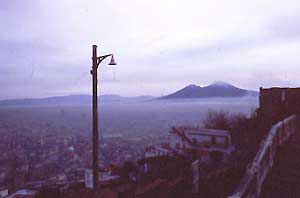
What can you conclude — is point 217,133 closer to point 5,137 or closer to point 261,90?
point 261,90

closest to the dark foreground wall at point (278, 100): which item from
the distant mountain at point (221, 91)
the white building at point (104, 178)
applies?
the white building at point (104, 178)

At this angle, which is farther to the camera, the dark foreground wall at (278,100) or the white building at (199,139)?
the white building at (199,139)

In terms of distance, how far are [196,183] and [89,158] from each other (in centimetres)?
4417

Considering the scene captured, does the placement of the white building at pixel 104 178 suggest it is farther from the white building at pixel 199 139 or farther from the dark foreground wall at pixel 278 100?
the dark foreground wall at pixel 278 100

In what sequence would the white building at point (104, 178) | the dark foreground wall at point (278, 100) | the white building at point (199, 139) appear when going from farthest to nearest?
the white building at point (199, 139), the dark foreground wall at point (278, 100), the white building at point (104, 178)

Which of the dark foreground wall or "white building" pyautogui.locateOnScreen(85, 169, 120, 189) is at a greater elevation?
the dark foreground wall

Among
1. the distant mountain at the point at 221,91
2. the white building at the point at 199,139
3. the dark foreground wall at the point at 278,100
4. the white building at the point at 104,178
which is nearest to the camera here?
the white building at the point at 104,178

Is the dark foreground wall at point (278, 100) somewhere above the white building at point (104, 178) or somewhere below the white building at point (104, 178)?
above

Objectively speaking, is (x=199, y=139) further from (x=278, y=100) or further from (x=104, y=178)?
(x=104, y=178)

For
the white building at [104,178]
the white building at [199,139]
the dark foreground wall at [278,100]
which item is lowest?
the white building at [104,178]

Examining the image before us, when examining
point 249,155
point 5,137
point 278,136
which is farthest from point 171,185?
point 5,137

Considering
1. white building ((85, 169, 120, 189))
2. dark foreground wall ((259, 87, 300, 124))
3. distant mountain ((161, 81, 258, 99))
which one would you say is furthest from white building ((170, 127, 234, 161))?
distant mountain ((161, 81, 258, 99))

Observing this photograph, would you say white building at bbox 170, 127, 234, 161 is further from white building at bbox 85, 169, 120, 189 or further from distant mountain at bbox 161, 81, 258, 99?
distant mountain at bbox 161, 81, 258, 99

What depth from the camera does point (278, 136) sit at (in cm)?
1006
